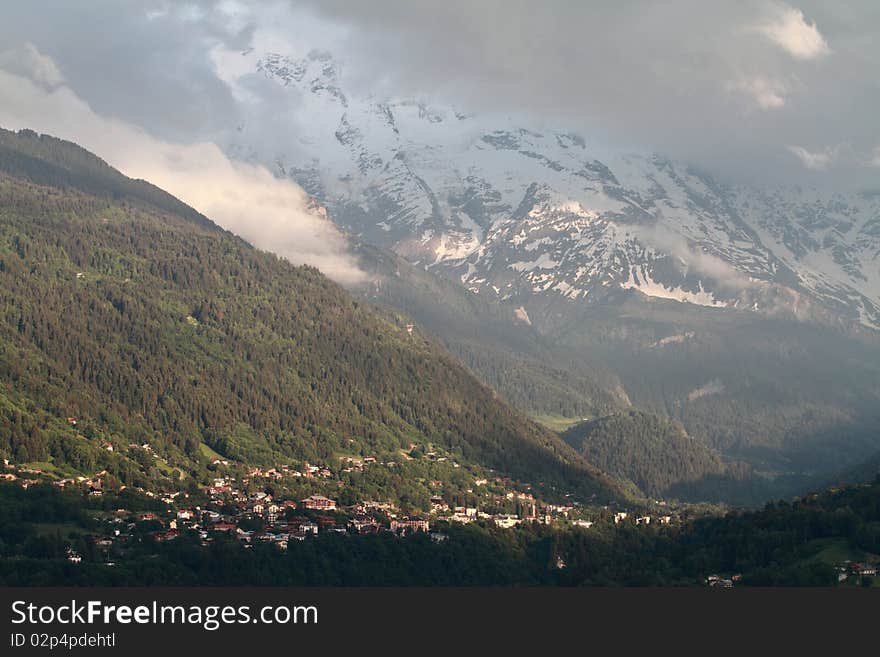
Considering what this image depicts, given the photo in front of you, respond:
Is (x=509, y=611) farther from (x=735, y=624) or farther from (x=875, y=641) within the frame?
(x=875, y=641)

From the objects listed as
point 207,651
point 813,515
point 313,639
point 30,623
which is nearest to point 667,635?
point 313,639

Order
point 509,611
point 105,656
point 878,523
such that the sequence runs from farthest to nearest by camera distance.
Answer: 1. point 878,523
2. point 509,611
3. point 105,656

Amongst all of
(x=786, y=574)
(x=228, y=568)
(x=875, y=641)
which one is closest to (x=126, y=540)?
(x=228, y=568)

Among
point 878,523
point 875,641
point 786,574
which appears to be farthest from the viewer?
point 878,523

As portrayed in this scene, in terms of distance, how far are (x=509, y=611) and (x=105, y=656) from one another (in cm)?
4186

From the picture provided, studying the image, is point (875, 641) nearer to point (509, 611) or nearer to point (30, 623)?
point (509, 611)

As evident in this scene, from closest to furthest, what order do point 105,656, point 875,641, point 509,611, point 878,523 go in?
1. point 105,656
2. point 875,641
3. point 509,611
4. point 878,523

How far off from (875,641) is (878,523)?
57809 millimetres

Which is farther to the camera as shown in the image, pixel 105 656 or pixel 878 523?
pixel 878 523

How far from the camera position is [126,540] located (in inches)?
7849

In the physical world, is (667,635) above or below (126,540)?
below

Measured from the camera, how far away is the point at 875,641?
436 ft

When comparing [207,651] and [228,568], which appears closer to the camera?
[207,651]

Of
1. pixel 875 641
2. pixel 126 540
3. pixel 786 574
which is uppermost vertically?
pixel 126 540
